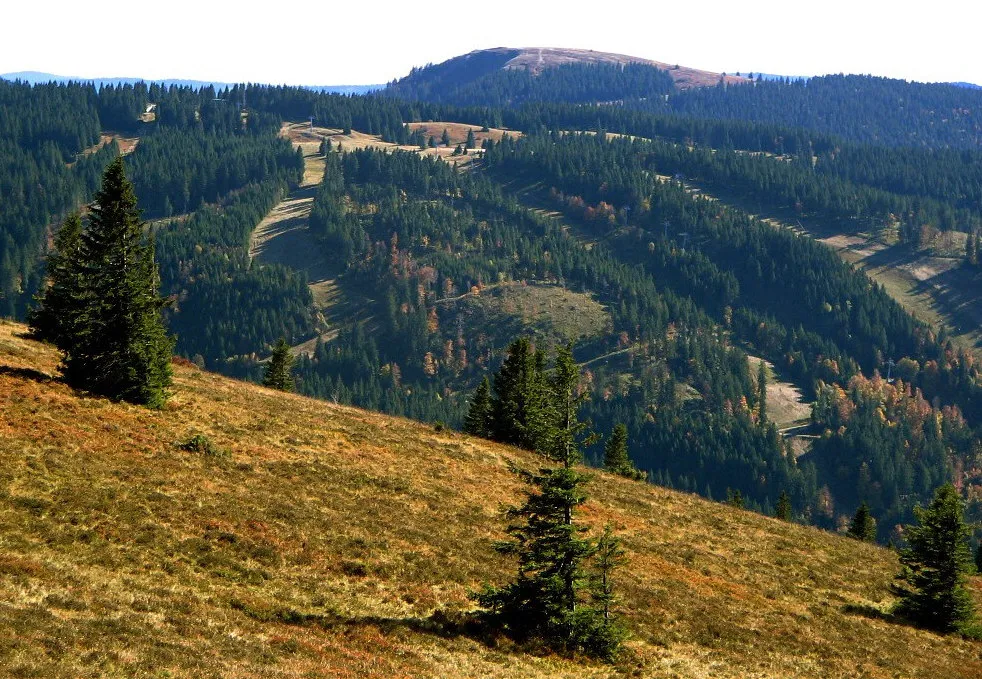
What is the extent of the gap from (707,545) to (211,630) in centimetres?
3673

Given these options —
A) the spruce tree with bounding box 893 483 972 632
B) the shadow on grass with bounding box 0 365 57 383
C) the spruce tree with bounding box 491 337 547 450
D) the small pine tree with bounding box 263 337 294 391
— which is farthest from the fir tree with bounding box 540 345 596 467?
the small pine tree with bounding box 263 337 294 391

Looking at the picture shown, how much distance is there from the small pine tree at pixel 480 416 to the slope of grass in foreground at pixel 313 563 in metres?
12.5

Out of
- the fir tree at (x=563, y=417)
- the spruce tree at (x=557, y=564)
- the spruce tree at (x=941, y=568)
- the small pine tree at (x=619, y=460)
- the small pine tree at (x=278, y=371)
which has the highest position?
the fir tree at (x=563, y=417)

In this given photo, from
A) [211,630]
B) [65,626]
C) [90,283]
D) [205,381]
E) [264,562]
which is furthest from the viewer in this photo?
[205,381]

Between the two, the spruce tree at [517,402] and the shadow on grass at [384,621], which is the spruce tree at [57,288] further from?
the spruce tree at [517,402]

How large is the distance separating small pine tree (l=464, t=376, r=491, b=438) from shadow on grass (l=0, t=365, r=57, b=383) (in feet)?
116

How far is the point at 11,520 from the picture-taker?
34.2 meters

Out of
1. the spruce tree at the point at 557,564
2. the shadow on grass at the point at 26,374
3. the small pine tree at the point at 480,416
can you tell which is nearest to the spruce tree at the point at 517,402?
the small pine tree at the point at 480,416

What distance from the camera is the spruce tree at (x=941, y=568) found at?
50000mm

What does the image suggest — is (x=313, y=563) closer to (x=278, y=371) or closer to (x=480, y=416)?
(x=480, y=416)

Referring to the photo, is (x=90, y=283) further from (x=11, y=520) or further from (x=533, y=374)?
(x=533, y=374)

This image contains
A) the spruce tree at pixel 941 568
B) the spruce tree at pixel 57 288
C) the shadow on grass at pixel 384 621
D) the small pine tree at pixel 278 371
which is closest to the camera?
the shadow on grass at pixel 384 621

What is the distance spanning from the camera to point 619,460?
89.8m

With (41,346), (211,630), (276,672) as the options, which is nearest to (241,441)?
(41,346)
